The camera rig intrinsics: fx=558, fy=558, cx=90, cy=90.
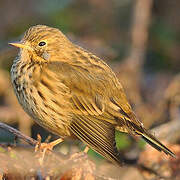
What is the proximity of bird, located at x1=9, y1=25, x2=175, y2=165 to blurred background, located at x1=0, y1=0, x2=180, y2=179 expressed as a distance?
1.34m

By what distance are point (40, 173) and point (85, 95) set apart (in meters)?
1.28

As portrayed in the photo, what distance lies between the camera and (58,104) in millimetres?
5148

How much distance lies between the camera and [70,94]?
525cm

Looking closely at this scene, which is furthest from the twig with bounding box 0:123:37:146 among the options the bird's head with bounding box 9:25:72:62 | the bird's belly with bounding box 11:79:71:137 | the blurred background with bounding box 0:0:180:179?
the blurred background with bounding box 0:0:180:179

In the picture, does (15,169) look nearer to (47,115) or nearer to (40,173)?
(40,173)

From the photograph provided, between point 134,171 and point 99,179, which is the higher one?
point 99,179

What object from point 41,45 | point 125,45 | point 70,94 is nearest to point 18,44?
point 41,45

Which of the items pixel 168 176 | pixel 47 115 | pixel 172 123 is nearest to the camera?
pixel 47 115

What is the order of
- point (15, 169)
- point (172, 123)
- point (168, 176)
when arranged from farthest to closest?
point (172, 123), point (168, 176), point (15, 169)

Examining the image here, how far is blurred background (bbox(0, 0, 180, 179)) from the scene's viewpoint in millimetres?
7668

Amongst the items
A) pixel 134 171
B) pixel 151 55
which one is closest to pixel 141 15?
pixel 151 55

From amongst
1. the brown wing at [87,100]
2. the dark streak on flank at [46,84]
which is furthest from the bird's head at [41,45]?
the dark streak on flank at [46,84]

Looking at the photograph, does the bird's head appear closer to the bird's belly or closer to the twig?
the bird's belly

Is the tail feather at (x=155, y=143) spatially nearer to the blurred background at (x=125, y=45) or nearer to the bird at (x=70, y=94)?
the bird at (x=70, y=94)
